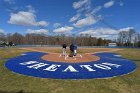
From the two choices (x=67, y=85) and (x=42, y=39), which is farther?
(x=42, y=39)

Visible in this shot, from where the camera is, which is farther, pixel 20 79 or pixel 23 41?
pixel 23 41

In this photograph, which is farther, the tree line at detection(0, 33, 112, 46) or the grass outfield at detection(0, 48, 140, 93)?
the tree line at detection(0, 33, 112, 46)

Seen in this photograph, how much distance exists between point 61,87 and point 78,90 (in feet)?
4.57

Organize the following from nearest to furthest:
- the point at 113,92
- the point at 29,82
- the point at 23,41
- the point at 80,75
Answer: the point at 113,92, the point at 29,82, the point at 80,75, the point at 23,41

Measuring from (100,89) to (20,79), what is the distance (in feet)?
23.3

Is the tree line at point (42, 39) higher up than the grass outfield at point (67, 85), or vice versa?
the tree line at point (42, 39)

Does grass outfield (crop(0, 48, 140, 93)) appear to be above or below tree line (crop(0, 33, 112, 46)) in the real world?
below

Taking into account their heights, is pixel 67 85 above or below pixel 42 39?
below

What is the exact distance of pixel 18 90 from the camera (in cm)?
1246

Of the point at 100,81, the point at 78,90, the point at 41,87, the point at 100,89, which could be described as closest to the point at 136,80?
the point at 100,81

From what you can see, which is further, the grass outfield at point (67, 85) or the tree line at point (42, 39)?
the tree line at point (42, 39)

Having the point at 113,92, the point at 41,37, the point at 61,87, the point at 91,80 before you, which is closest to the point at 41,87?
the point at 61,87

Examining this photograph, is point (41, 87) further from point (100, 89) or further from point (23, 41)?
point (23, 41)

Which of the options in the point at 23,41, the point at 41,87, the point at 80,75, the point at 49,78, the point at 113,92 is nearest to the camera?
the point at 113,92
